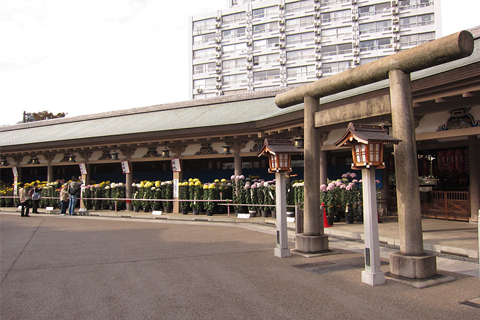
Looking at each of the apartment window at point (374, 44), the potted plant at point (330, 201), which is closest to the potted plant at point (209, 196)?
the potted plant at point (330, 201)

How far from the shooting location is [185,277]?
20.5 ft

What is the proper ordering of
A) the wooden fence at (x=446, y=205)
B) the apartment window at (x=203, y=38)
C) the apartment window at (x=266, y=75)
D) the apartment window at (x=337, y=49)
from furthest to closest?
the apartment window at (x=203, y=38), the apartment window at (x=266, y=75), the apartment window at (x=337, y=49), the wooden fence at (x=446, y=205)

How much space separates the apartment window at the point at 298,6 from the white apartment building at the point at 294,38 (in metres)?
0.14

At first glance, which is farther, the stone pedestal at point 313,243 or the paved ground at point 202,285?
the stone pedestal at point 313,243

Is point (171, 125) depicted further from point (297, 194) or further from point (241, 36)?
A: point (241, 36)

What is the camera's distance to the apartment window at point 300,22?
53875 mm

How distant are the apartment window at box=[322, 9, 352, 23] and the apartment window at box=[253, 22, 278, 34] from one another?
7.23 metres

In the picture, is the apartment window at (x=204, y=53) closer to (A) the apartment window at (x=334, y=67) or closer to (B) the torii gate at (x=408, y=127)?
(A) the apartment window at (x=334, y=67)

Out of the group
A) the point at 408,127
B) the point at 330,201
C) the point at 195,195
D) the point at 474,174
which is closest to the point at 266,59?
the point at 195,195

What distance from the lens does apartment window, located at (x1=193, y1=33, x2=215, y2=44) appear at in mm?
60031

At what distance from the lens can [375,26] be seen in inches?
1987

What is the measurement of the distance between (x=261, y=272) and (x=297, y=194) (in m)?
6.74

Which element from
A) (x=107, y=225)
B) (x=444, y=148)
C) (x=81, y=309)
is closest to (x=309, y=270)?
(x=81, y=309)

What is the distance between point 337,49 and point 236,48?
15.6m
